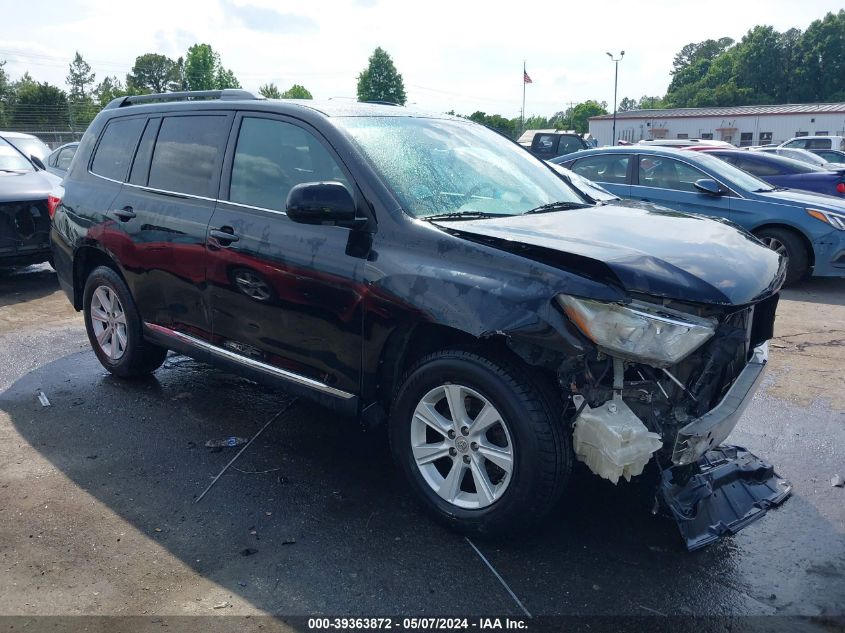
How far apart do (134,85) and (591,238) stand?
376 ft

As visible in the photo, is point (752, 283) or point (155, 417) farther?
point (155, 417)

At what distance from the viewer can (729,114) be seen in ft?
218

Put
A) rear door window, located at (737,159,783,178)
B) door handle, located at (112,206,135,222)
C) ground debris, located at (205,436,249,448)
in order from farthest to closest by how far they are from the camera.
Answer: rear door window, located at (737,159,783,178) < door handle, located at (112,206,135,222) < ground debris, located at (205,436,249,448)

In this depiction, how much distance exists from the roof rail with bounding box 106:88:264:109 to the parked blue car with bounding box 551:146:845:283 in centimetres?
595

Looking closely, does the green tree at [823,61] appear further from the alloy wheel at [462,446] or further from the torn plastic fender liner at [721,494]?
the alloy wheel at [462,446]

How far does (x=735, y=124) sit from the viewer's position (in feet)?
215

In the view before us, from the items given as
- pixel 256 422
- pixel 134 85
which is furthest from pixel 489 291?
pixel 134 85

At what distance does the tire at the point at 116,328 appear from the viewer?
4895mm

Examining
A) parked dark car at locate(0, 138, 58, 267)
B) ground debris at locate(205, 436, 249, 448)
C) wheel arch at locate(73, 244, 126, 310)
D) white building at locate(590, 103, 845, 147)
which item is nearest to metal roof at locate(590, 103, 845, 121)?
white building at locate(590, 103, 845, 147)

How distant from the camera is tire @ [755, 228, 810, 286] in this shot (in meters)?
8.32

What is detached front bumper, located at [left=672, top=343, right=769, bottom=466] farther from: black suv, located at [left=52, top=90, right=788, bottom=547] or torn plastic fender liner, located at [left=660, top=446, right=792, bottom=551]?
torn plastic fender liner, located at [left=660, top=446, right=792, bottom=551]

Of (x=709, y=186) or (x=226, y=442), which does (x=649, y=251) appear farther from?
(x=709, y=186)

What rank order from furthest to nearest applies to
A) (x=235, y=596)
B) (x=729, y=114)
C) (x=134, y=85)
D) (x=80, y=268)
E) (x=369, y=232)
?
(x=134, y=85) < (x=729, y=114) < (x=80, y=268) < (x=369, y=232) < (x=235, y=596)

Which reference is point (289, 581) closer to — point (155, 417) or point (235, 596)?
point (235, 596)
